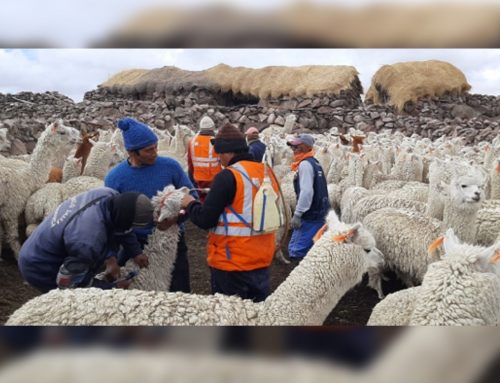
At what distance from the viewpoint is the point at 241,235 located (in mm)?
2889

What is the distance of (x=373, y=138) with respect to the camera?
16.0 m

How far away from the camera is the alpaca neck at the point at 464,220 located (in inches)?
186

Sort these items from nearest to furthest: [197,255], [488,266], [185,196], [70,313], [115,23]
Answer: [115,23], [70,313], [488,266], [185,196], [197,255]

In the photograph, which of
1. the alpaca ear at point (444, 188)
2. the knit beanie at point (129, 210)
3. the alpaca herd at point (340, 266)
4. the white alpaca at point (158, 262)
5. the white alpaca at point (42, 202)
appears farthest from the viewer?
the white alpaca at point (42, 202)

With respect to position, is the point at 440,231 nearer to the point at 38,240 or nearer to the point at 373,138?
the point at 38,240

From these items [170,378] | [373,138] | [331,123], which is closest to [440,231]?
[170,378]

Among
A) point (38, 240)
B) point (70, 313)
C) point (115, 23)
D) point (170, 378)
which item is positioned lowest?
point (70, 313)

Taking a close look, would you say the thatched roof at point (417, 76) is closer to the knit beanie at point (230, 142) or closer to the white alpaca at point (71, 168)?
the knit beanie at point (230, 142)

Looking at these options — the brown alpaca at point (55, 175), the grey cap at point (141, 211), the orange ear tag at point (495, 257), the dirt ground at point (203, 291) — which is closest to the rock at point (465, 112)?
the dirt ground at point (203, 291)

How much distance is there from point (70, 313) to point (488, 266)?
2.27 meters

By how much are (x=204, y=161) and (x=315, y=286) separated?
366 centimetres

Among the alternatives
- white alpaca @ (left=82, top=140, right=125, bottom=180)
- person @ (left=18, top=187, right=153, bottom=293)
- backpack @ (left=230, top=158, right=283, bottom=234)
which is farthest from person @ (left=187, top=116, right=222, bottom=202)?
person @ (left=18, top=187, right=153, bottom=293)

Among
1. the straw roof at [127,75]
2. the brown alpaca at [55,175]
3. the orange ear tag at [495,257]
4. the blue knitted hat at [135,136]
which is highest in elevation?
the straw roof at [127,75]

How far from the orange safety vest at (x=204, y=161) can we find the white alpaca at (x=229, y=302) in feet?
10.6
